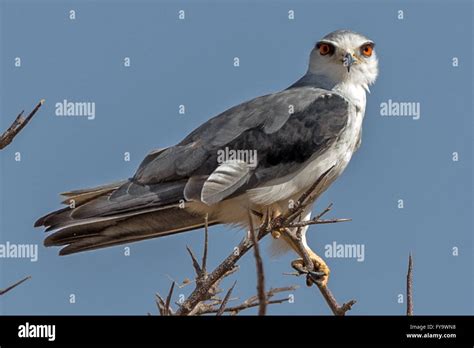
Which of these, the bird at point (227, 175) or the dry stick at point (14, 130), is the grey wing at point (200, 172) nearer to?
the bird at point (227, 175)

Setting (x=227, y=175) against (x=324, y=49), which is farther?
(x=324, y=49)

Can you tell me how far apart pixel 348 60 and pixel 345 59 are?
5 cm

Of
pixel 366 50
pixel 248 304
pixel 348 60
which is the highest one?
pixel 366 50

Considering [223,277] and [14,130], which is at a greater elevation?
[14,130]

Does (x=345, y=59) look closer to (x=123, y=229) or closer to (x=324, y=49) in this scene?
(x=324, y=49)

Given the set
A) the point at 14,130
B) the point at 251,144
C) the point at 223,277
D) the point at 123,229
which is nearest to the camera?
the point at 14,130

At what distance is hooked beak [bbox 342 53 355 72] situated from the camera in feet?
21.4

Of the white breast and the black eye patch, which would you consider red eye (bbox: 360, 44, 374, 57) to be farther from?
the white breast

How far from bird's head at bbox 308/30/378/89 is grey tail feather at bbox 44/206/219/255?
1647 mm

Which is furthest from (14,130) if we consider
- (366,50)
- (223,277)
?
(366,50)

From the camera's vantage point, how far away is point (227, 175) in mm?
5762

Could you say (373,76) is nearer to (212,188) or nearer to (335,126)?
(335,126)

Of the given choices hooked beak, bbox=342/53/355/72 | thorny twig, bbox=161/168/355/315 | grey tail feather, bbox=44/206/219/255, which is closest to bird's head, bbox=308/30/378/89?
hooked beak, bbox=342/53/355/72
